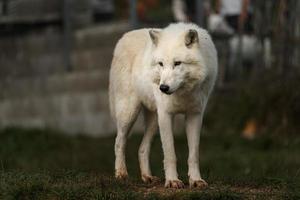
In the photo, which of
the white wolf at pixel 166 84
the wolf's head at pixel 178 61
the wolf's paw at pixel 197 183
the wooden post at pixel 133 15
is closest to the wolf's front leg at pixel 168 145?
the white wolf at pixel 166 84

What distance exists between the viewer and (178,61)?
9.04m

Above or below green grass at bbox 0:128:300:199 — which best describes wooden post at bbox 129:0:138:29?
above

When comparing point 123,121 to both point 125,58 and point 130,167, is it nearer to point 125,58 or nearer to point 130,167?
point 125,58

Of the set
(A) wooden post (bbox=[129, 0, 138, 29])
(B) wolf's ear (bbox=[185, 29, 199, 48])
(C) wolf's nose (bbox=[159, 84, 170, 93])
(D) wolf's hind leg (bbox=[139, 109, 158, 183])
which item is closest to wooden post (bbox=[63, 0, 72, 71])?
(A) wooden post (bbox=[129, 0, 138, 29])

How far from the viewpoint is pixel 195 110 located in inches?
373

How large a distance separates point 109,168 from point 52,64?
4425 mm

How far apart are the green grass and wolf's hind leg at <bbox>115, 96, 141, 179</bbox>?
19cm

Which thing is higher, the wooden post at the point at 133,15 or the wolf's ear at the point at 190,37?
the wolf's ear at the point at 190,37

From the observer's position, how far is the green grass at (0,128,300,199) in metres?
8.43

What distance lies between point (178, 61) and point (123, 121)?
1.46m

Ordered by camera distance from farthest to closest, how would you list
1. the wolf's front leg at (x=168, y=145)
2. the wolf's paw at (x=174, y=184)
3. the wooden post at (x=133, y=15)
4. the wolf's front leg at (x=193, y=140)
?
1. the wooden post at (x=133, y=15)
2. the wolf's front leg at (x=193, y=140)
3. the wolf's front leg at (x=168, y=145)
4. the wolf's paw at (x=174, y=184)

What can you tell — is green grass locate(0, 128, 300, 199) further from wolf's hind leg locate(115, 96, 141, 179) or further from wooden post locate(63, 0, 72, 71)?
wooden post locate(63, 0, 72, 71)

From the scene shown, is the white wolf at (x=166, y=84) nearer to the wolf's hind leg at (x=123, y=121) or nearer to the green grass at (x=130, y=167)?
the wolf's hind leg at (x=123, y=121)

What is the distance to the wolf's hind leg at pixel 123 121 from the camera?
1021 centimetres
